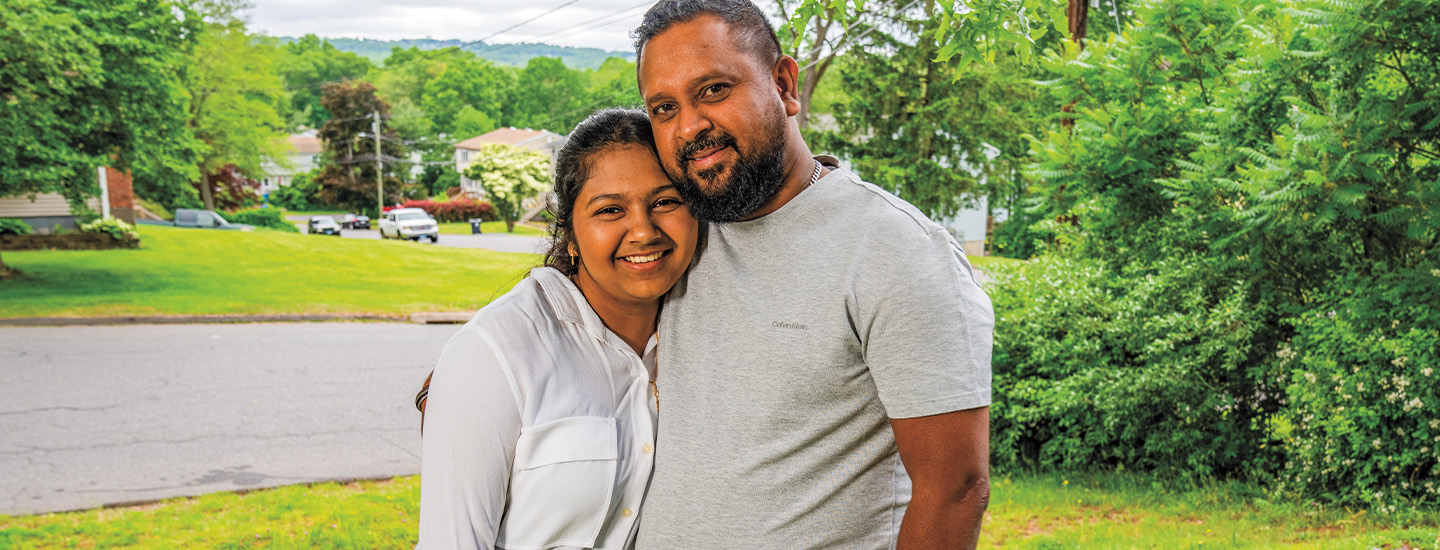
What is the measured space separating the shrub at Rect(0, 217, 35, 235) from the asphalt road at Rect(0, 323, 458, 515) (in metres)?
11.7

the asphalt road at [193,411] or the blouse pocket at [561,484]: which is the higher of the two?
the blouse pocket at [561,484]

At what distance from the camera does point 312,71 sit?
12588 centimetres

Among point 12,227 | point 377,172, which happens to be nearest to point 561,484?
point 12,227

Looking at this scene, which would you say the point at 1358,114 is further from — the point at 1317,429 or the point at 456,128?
the point at 456,128

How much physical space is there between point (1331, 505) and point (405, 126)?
70.3 metres

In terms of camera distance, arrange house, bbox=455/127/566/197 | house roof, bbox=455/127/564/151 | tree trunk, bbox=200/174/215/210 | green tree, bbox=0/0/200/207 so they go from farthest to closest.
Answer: house, bbox=455/127/566/197
house roof, bbox=455/127/564/151
tree trunk, bbox=200/174/215/210
green tree, bbox=0/0/200/207

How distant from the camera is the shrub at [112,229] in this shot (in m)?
23.3

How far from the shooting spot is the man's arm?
1772 millimetres

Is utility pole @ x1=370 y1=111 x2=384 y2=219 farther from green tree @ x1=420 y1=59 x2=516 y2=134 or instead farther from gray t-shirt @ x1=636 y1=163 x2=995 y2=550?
gray t-shirt @ x1=636 y1=163 x2=995 y2=550

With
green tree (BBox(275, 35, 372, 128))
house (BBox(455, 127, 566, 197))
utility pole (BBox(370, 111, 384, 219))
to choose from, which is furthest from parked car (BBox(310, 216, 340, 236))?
green tree (BBox(275, 35, 372, 128))

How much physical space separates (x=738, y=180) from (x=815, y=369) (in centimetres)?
42

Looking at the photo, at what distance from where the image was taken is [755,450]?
195 cm

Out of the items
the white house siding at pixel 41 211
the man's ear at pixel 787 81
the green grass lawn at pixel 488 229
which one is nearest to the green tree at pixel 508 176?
the green grass lawn at pixel 488 229

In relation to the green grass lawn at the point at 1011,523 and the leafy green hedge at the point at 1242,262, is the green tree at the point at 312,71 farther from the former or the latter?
the leafy green hedge at the point at 1242,262
